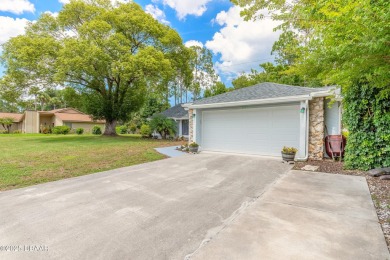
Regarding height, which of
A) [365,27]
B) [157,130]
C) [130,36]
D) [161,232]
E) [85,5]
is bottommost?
[161,232]

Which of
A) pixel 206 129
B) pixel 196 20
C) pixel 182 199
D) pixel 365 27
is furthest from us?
pixel 196 20

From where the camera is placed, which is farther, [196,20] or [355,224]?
→ [196,20]

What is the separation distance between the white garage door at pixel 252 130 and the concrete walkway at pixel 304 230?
419cm

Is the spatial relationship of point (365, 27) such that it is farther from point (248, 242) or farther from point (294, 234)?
point (248, 242)

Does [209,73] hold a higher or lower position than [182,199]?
higher

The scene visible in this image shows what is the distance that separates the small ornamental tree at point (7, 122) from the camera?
29.5 m

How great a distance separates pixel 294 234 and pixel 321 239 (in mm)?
316

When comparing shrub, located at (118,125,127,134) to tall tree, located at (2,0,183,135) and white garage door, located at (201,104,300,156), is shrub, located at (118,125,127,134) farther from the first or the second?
white garage door, located at (201,104,300,156)

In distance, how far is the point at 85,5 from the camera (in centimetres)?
1628

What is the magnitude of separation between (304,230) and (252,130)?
264 inches

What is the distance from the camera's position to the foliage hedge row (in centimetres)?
578

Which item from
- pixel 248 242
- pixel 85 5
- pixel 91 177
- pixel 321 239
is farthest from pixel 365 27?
pixel 85 5

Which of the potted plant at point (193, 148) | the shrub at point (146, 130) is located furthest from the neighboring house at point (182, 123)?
the potted plant at point (193, 148)

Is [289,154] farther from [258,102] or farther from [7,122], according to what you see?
[7,122]
